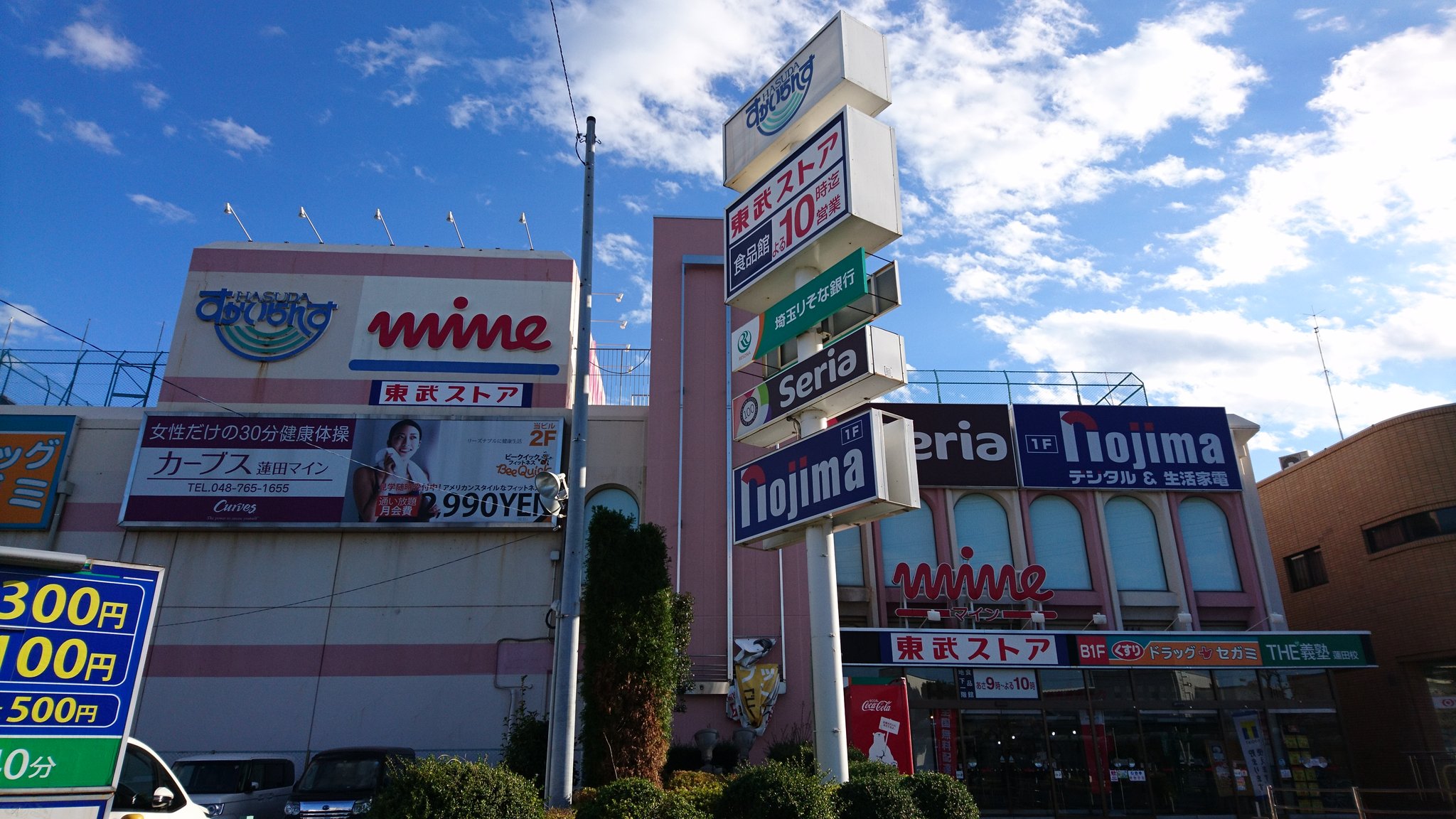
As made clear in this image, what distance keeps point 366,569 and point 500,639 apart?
→ 13.1 ft

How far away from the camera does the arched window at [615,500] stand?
24094 millimetres

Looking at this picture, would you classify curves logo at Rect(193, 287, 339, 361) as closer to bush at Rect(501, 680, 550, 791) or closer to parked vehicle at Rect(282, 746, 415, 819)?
parked vehicle at Rect(282, 746, 415, 819)

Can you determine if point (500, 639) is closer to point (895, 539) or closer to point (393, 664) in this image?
point (393, 664)

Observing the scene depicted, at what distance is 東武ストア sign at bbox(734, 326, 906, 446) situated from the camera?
508 inches

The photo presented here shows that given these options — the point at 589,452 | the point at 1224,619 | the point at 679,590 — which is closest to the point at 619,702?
the point at 679,590

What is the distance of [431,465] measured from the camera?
77.6 feet

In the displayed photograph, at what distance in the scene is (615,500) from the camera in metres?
24.2

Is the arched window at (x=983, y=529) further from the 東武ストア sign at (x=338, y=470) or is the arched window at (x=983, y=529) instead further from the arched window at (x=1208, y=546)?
the 東武ストア sign at (x=338, y=470)

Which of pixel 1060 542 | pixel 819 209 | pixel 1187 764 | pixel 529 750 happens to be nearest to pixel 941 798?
pixel 529 750

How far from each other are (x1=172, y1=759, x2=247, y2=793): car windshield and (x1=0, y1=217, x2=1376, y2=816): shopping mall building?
6706mm

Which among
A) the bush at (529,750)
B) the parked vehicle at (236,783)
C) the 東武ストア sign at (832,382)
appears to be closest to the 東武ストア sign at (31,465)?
the parked vehicle at (236,783)

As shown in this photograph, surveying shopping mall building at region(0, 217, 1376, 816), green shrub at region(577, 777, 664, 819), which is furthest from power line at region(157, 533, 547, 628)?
green shrub at region(577, 777, 664, 819)

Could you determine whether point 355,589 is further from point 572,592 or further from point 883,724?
point 883,724

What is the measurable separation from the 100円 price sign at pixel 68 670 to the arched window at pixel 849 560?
17867 millimetres
